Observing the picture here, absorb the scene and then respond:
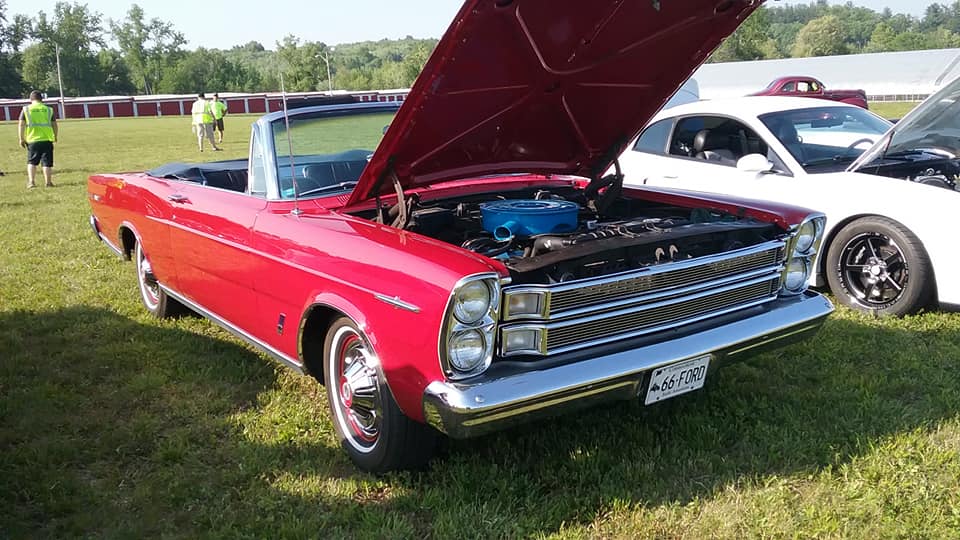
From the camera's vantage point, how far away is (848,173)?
17.5 ft

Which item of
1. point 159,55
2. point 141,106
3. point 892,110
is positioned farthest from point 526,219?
point 159,55

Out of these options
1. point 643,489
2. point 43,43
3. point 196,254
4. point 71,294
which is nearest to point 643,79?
point 643,489

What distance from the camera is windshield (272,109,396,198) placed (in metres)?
3.83

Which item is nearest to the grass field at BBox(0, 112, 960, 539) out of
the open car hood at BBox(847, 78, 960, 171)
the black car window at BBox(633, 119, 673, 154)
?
the open car hood at BBox(847, 78, 960, 171)

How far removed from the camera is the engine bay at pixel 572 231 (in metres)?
2.99

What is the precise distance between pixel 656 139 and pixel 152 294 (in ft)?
13.8

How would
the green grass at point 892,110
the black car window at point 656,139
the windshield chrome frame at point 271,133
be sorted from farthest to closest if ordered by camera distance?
the green grass at point 892,110, the black car window at point 656,139, the windshield chrome frame at point 271,133

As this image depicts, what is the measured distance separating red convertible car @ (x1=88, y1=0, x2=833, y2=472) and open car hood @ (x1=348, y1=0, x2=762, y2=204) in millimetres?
11

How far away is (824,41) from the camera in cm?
8381

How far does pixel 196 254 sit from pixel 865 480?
3383 mm

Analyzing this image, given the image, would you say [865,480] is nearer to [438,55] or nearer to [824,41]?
[438,55]

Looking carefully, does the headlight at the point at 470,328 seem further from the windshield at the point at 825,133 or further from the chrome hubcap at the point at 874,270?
the windshield at the point at 825,133

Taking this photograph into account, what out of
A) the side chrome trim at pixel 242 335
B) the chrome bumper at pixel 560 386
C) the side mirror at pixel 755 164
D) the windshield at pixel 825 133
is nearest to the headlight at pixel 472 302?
the chrome bumper at pixel 560 386

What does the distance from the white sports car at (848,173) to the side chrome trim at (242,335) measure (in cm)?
358
